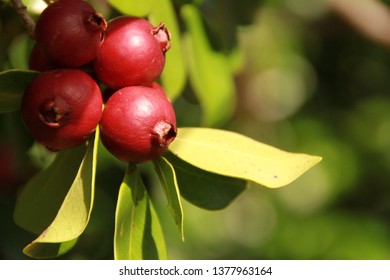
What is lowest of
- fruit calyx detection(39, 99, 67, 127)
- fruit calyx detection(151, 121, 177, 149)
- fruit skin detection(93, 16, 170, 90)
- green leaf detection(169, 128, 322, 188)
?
green leaf detection(169, 128, 322, 188)

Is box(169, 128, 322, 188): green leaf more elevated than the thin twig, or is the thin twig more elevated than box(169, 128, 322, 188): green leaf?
the thin twig

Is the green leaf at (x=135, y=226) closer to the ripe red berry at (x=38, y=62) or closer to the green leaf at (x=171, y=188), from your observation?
the green leaf at (x=171, y=188)

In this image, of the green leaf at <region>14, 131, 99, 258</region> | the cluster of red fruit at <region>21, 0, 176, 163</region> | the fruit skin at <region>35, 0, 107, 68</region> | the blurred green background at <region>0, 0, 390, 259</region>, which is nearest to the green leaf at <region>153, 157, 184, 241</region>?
the cluster of red fruit at <region>21, 0, 176, 163</region>

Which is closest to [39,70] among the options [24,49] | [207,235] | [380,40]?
[24,49]

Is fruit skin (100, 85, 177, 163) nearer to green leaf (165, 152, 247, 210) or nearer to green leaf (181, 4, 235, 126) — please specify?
green leaf (165, 152, 247, 210)

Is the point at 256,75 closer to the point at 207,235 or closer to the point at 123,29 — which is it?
the point at 207,235

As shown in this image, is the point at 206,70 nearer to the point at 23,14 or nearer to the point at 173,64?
the point at 173,64
